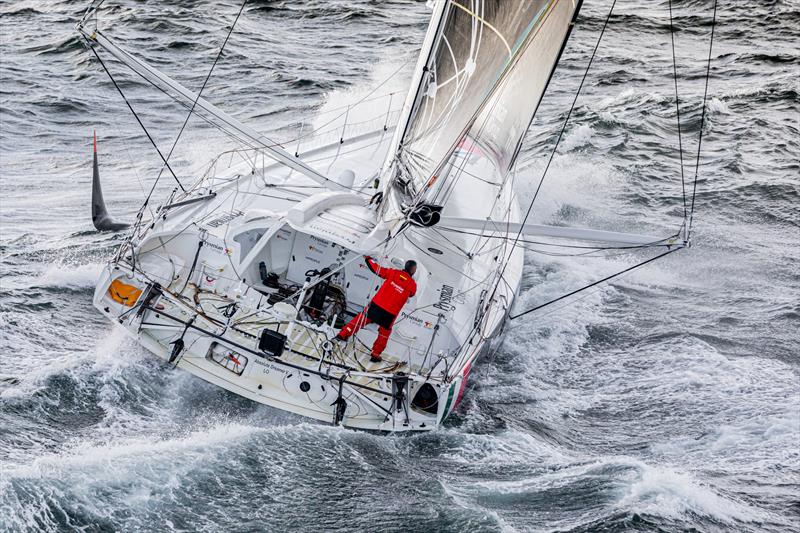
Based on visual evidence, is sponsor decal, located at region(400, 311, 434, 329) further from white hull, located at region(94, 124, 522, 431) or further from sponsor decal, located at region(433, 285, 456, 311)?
sponsor decal, located at region(433, 285, 456, 311)

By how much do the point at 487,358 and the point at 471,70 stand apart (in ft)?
9.17

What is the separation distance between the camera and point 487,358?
8172 millimetres

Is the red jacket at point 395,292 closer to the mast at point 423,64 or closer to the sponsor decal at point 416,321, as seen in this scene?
the sponsor decal at point 416,321

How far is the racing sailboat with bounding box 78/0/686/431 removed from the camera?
7020mm

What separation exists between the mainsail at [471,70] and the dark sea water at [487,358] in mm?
2245

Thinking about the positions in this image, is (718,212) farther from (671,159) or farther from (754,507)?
(754,507)

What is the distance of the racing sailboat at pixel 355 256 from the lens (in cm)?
702

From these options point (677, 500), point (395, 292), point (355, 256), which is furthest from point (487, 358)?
point (677, 500)

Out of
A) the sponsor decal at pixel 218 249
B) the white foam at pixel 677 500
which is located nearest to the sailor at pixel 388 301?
the sponsor decal at pixel 218 249

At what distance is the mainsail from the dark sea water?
7.36 ft

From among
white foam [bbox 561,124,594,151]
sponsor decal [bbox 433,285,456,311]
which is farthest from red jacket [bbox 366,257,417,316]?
white foam [bbox 561,124,594,151]

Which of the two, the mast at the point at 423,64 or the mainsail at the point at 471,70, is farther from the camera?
the mast at the point at 423,64

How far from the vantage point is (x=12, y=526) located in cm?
532

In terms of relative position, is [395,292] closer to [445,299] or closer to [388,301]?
[388,301]
